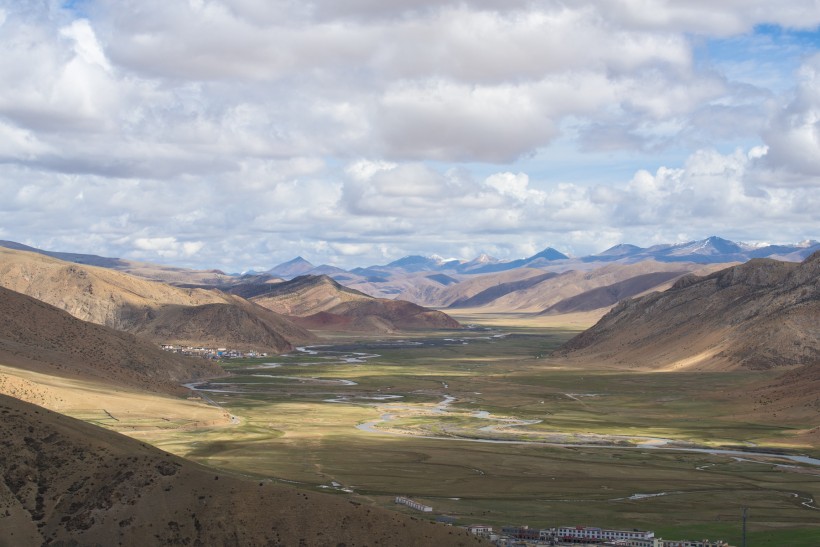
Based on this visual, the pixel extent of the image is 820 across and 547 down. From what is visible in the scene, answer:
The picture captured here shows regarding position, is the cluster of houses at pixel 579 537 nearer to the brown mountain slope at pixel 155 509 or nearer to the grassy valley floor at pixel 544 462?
the grassy valley floor at pixel 544 462

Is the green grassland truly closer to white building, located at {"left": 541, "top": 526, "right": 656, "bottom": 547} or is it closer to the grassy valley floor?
the grassy valley floor

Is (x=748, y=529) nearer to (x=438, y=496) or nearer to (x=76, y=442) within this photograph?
(x=438, y=496)

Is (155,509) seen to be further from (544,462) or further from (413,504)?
(544,462)

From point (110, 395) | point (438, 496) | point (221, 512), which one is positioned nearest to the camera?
point (221, 512)

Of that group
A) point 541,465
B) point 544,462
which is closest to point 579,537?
point 541,465

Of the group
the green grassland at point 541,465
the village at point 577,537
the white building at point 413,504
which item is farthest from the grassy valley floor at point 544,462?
the village at point 577,537

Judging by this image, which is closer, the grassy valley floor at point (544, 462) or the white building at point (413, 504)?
the white building at point (413, 504)

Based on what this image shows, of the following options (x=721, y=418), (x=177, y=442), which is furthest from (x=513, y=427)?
(x=177, y=442)
